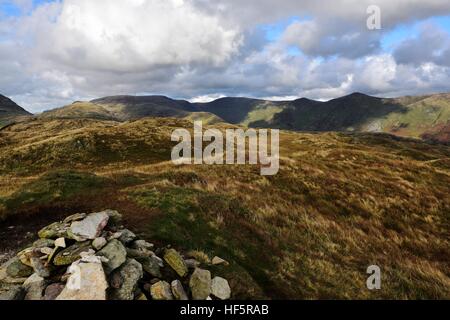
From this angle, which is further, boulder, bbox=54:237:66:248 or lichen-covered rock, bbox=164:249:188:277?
boulder, bbox=54:237:66:248

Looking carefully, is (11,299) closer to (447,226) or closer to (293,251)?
(293,251)

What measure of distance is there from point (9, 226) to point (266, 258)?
11752 millimetres

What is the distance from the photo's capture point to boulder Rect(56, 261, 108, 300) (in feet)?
27.4

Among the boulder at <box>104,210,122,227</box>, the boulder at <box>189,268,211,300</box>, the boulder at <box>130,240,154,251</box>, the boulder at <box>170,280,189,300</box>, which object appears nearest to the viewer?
the boulder at <box>170,280,189,300</box>

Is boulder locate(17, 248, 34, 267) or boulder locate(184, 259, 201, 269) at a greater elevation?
boulder locate(17, 248, 34, 267)

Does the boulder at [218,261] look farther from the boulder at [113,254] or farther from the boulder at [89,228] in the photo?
the boulder at [89,228]

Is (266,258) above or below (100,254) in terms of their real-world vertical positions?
below

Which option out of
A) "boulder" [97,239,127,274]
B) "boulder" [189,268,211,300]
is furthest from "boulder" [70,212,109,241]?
"boulder" [189,268,211,300]

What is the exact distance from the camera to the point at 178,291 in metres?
9.18

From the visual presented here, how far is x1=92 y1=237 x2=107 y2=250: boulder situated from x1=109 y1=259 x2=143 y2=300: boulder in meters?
1.11

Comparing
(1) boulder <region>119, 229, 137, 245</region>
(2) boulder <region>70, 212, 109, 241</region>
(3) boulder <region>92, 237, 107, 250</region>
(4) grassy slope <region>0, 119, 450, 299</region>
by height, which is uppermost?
(2) boulder <region>70, 212, 109, 241</region>

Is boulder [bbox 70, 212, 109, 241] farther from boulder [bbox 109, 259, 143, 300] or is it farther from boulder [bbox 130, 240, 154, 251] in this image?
boulder [bbox 109, 259, 143, 300]

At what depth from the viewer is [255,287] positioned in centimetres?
1041

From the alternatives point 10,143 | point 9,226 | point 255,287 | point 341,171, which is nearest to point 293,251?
point 255,287
